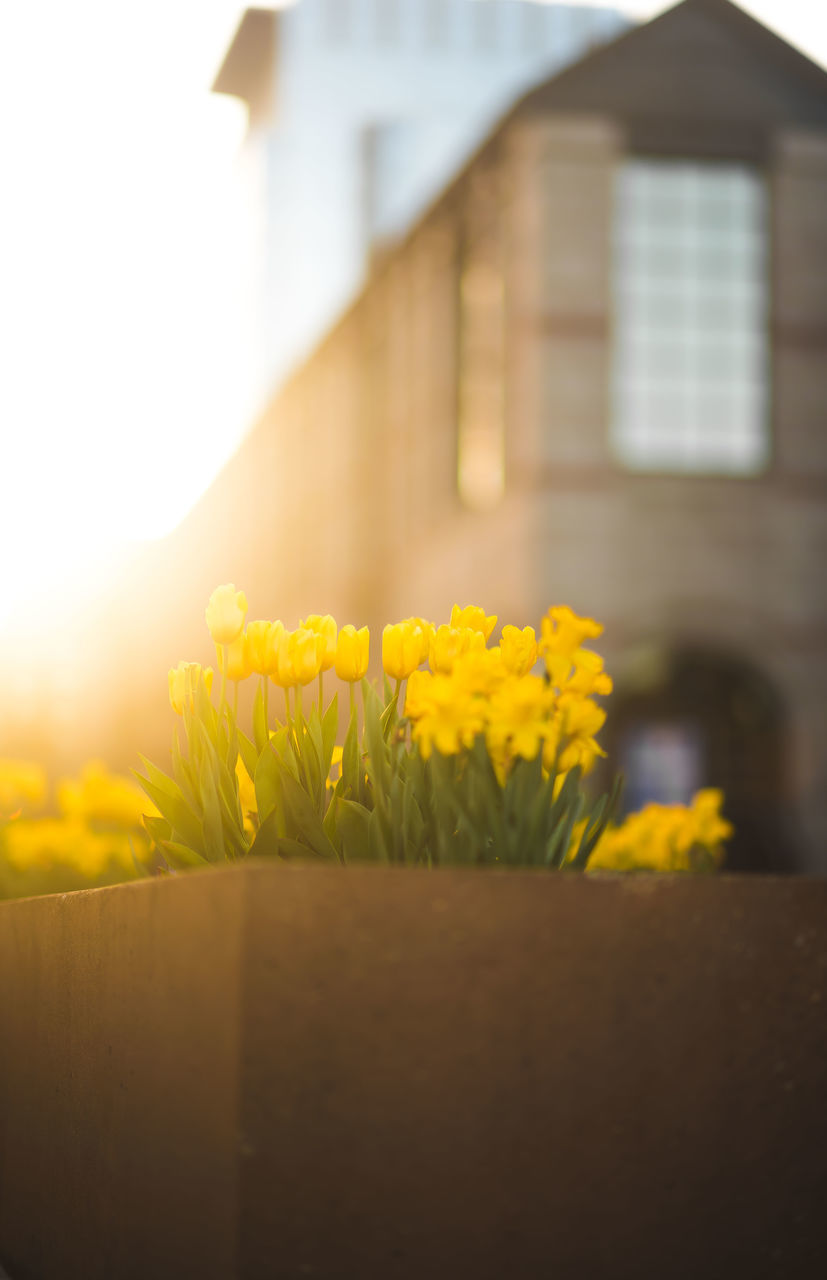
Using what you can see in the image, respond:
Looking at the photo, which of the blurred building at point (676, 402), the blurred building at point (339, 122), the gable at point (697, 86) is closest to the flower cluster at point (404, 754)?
the blurred building at point (676, 402)

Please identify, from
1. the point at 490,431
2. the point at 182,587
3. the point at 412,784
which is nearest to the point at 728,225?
the point at 490,431

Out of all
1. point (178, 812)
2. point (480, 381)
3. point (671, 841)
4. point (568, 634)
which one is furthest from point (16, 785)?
point (480, 381)

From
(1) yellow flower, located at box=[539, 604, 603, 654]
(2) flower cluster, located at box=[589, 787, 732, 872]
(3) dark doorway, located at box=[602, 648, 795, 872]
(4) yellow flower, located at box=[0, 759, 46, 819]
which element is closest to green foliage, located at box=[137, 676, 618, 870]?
(1) yellow flower, located at box=[539, 604, 603, 654]

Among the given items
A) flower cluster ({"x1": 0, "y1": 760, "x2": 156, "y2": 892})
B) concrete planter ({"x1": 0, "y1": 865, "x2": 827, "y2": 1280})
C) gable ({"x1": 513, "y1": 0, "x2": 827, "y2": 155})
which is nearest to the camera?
concrete planter ({"x1": 0, "y1": 865, "x2": 827, "y2": 1280})

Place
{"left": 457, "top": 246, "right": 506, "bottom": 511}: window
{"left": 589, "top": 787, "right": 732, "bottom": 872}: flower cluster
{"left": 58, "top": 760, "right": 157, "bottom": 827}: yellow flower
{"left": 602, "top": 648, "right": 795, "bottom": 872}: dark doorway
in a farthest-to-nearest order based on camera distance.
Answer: {"left": 457, "top": 246, "right": 506, "bottom": 511}: window < {"left": 602, "top": 648, "right": 795, "bottom": 872}: dark doorway < {"left": 58, "top": 760, "right": 157, "bottom": 827}: yellow flower < {"left": 589, "top": 787, "right": 732, "bottom": 872}: flower cluster

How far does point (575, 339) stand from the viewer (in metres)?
19.5

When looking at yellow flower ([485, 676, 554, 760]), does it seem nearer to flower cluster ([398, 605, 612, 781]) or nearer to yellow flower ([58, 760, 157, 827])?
flower cluster ([398, 605, 612, 781])

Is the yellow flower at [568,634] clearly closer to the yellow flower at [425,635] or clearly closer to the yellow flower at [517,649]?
the yellow flower at [517,649]

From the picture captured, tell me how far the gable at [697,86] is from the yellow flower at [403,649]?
17.3 metres

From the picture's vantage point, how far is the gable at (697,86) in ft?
65.1

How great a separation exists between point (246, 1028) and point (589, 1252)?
628 mm

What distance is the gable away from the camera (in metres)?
19.8

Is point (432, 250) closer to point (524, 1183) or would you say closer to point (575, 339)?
point (575, 339)

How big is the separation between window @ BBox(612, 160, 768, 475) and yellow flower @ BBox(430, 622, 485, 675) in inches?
650
